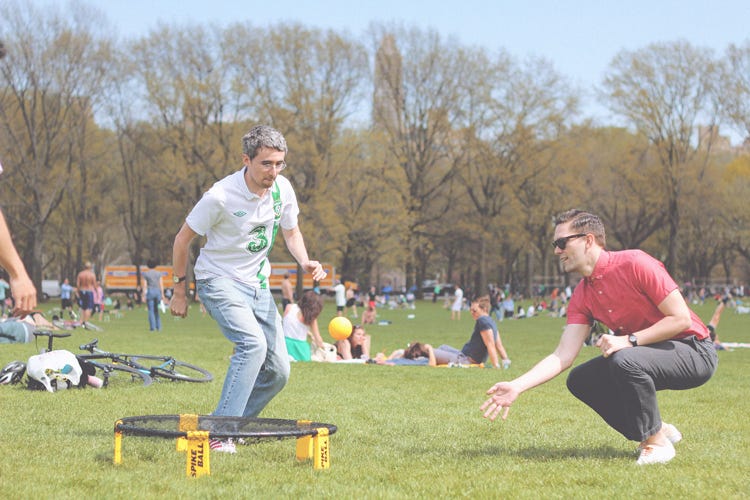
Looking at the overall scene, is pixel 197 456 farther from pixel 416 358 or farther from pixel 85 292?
pixel 85 292

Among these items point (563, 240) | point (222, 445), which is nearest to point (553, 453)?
point (563, 240)

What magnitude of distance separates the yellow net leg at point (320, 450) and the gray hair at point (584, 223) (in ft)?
6.83

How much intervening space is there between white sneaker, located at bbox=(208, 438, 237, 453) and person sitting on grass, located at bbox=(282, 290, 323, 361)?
7963 mm

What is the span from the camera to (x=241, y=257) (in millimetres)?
6305

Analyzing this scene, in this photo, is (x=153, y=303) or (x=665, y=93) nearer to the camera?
(x=153, y=303)

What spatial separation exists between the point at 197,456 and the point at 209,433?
19cm

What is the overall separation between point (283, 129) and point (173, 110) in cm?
666

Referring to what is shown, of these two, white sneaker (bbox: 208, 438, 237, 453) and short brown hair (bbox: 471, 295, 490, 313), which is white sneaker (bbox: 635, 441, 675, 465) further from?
short brown hair (bbox: 471, 295, 490, 313)

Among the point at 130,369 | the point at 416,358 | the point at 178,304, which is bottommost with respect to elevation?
the point at 416,358

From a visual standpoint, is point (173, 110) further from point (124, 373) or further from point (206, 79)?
point (124, 373)

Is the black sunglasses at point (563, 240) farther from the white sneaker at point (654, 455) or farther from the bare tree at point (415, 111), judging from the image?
the bare tree at point (415, 111)

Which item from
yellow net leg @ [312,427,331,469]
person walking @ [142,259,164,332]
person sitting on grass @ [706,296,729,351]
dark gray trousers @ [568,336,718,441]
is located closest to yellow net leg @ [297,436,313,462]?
yellow net leg @ [312,427,331,469]

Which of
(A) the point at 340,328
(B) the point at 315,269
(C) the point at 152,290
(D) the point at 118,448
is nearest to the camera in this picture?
(D) the point at 118,448

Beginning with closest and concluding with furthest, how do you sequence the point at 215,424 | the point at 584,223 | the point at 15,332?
1. the point at 584,223
2. the point at 215,424
3. the point at 15,332
